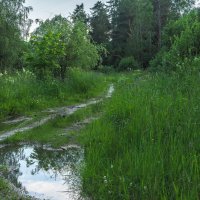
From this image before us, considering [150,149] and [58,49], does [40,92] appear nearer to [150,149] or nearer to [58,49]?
[58,49]

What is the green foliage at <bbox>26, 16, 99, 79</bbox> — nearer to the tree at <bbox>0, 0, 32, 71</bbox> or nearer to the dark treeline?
the dark treeline

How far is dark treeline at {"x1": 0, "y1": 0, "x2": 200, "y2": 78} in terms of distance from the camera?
17.0m

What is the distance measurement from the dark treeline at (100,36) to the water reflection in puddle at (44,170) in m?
8.87

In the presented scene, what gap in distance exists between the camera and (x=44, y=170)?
249 inches

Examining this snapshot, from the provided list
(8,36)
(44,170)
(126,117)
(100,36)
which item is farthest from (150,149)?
(100,36)

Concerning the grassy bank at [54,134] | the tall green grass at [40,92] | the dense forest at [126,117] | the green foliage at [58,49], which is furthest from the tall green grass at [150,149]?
the green foliage at [58,49]

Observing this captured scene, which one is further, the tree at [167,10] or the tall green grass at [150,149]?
the tree at [167,10]

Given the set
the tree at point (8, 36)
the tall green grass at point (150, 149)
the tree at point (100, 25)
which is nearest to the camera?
the tall green grass at point (150, 149)

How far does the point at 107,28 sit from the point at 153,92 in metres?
62.4

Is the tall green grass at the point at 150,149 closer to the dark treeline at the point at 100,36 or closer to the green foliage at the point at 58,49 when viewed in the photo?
the dark treeline at the point at 100,36

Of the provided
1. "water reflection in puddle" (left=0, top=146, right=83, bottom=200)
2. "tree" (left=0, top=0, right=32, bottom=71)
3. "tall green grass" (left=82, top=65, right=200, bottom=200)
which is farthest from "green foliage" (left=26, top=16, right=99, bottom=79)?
"tree" (left=0, top=0, right=32, bottom=71)

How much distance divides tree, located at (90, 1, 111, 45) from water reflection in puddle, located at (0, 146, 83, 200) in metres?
60.1

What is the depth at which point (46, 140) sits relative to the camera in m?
8.23

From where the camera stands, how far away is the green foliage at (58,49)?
16422 millimetres
